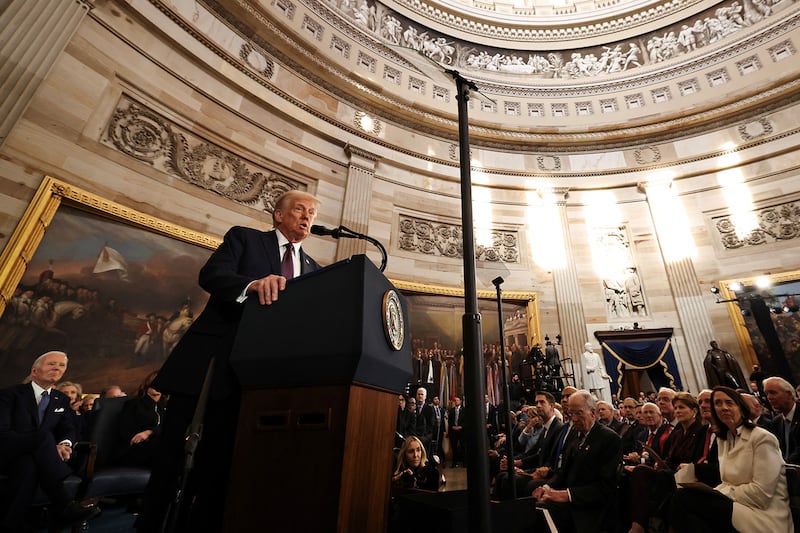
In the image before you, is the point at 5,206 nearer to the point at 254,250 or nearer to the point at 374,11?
the point at 254,250

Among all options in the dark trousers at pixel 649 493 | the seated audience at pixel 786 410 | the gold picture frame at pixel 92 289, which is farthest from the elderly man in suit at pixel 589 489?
the gold picture frame at pixel 92 289

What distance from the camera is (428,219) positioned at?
1195 centimetres

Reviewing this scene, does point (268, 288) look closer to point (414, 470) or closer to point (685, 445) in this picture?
point (414, 470)

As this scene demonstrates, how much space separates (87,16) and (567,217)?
43.6 ft

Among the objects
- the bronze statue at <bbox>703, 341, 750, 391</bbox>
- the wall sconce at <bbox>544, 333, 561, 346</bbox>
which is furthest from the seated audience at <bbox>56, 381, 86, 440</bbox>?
the bronze statue at <bbox>703, 341, 750, 391</bbox>

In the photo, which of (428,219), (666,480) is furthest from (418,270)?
(666,480)

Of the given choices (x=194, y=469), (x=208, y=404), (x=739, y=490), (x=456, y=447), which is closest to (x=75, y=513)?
(x=194, y=469)

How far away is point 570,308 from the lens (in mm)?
11672

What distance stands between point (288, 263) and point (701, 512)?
3.56 m

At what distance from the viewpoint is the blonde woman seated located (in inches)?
169

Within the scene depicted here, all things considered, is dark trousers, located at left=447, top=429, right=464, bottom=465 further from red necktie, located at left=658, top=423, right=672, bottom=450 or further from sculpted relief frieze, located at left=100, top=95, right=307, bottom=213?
sculpted relief frieze, located at left=100, top=95, right=307, bottom=213

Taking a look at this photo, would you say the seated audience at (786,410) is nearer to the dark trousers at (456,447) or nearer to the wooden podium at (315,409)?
the wooden podium at (315,409)

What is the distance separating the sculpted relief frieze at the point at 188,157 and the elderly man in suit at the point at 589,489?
8051 mm

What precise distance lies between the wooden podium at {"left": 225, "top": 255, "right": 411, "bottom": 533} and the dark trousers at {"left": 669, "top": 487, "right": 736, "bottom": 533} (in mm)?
2867
